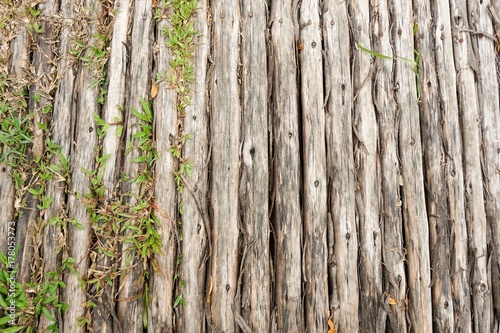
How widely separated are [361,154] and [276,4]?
1264 mm

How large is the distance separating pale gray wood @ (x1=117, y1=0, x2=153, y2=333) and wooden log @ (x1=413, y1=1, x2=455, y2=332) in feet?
6.67

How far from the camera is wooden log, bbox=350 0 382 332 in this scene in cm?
252

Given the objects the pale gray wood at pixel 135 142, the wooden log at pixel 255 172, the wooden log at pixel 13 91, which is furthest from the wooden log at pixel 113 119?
the wooden log at pixel 255 172

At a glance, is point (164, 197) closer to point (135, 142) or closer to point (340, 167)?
point (135, 142)

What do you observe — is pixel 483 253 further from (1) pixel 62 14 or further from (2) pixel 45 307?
(1) pixel 62 14

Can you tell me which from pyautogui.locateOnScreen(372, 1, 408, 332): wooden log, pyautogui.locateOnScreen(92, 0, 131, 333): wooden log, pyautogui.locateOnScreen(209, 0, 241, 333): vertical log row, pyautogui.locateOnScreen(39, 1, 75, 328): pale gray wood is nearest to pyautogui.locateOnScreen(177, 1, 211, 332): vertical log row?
pyautogui.locateOnScreen(209, 0, 241, 333): vertical log row

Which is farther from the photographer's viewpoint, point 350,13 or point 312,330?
point 350,13

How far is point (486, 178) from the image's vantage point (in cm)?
283

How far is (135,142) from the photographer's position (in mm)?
2496

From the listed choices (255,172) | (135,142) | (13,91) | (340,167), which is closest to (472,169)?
(340,167)

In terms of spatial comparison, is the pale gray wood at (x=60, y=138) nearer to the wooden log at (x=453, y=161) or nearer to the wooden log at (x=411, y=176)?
the wooden log at (x=411, y=176)

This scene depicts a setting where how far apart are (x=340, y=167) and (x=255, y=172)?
0.61 meters

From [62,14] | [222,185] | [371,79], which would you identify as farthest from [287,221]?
[62,14]

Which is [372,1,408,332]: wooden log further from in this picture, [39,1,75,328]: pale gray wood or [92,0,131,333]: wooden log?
[39,1,75,328]: pale gray wood
